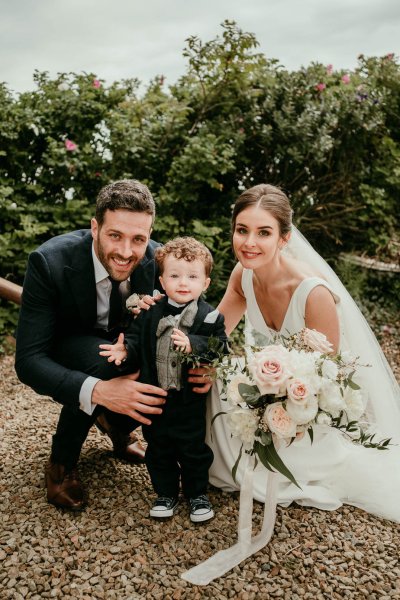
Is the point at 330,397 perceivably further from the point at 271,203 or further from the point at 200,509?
the point at 271,203

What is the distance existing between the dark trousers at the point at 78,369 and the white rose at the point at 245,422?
740mm

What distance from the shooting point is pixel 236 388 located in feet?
7.48

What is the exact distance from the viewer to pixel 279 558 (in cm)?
259

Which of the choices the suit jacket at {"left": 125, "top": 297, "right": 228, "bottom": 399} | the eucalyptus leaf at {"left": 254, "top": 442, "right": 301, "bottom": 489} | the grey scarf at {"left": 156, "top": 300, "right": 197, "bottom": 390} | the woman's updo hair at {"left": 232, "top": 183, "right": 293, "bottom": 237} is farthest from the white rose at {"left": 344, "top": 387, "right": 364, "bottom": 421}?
the woman's updo hair at {"left": 232, "top": 183, "right": 293, "bottom": 237}

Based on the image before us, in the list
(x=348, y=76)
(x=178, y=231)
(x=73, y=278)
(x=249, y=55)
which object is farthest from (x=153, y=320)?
(x=348, y=76)

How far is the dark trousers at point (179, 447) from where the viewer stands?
2.76 metres

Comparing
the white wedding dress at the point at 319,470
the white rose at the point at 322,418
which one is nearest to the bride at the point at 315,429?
the white wedding dress at the point at 319,470

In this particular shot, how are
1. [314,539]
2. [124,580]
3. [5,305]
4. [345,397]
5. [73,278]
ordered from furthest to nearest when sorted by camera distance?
1. [5,305]
2. [73,278]
3. [314,539]
4. [124,580]
5. [345,397]


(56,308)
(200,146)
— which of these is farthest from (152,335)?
(200,146)

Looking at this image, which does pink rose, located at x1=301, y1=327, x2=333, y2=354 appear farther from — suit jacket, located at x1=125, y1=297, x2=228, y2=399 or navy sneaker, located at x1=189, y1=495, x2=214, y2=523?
navy sneaker, located at x1=189, y1=495, x2=214, y2=523

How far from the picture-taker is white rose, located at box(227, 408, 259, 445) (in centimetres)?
229

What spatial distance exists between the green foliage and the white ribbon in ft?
11.0

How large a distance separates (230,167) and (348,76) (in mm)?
2376

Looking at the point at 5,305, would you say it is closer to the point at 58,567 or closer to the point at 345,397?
the point at 58,567
